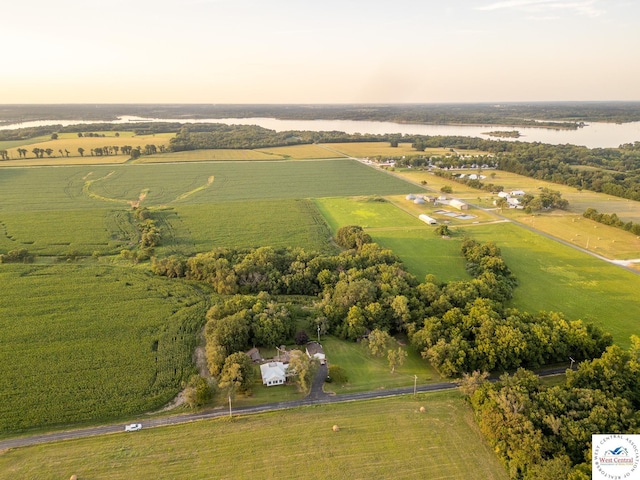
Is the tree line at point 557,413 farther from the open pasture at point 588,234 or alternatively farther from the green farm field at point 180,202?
the green farm field at point 180,202

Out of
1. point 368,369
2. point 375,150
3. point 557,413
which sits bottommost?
point 368,369

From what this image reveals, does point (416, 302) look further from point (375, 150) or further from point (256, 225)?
point (375, 150)

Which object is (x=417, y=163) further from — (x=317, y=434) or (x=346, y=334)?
(x=317, y=434)

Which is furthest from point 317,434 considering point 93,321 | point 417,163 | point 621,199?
point 417,163

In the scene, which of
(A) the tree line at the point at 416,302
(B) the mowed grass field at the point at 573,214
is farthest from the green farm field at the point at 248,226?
(B) the mowed grass field at the point at 573,214

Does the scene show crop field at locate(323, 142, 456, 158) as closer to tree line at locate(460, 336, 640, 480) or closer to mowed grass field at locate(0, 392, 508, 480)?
tree line at locate(460, 336, 640, 480)

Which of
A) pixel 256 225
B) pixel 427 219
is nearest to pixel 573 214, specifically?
pixel 427 219

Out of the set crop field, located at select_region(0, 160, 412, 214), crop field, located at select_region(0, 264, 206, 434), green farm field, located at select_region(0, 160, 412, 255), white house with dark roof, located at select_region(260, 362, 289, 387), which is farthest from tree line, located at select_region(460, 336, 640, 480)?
crop field, located at select_region(0, 160, 412, 214)
